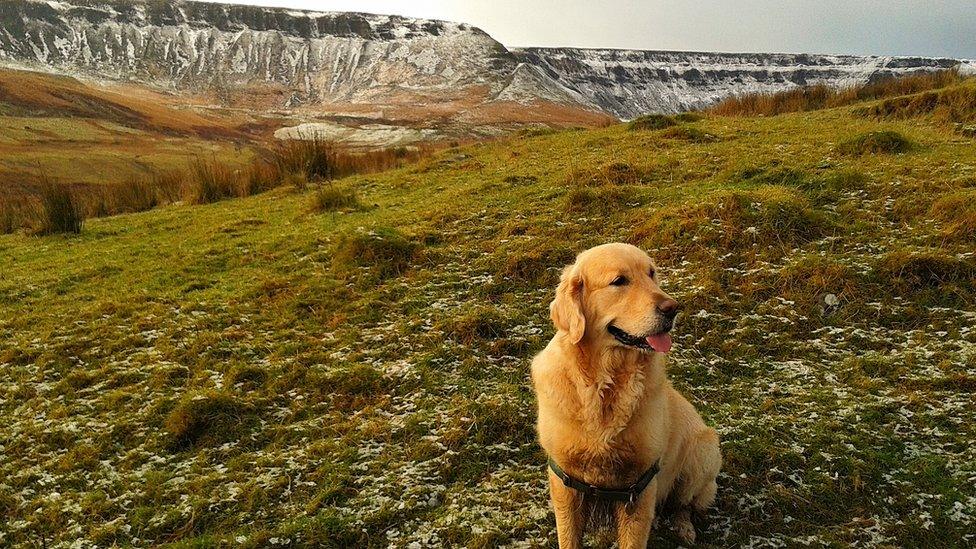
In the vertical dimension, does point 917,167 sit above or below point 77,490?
above

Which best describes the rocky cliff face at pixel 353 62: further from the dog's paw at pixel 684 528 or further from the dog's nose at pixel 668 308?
the dog's nose at pixel 668 308

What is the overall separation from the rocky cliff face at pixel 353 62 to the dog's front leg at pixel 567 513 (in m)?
106

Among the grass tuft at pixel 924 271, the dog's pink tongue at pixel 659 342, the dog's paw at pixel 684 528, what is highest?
the dog's pink tongue at pixel 659 342

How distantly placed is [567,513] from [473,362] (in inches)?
92.5

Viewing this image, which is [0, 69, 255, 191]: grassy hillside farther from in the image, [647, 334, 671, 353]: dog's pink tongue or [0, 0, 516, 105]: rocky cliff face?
[0, 0, 516, 105]: rocky cliff face

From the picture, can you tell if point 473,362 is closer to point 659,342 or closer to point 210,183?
point 659,342

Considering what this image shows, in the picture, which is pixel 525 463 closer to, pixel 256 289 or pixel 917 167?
pixel 256 289

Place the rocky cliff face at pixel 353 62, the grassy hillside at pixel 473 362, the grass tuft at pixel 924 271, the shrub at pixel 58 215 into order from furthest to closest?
1. the rocky cliff face at pixel 353 62
2. the shrub at pixel 58 215
3. the grass tuft at pixel 924 271
4. the grassy hillside at pixel 473 362

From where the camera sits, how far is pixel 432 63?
5172 inches

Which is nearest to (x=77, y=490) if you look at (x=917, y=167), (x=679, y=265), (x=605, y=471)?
(x=605, y=471)

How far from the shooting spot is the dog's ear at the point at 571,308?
302 centimetres

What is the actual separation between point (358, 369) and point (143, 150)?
49.4 metres

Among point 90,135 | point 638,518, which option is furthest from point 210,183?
point 90,135

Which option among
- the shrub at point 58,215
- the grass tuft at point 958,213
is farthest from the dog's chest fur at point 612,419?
the shrub at point 58,215
